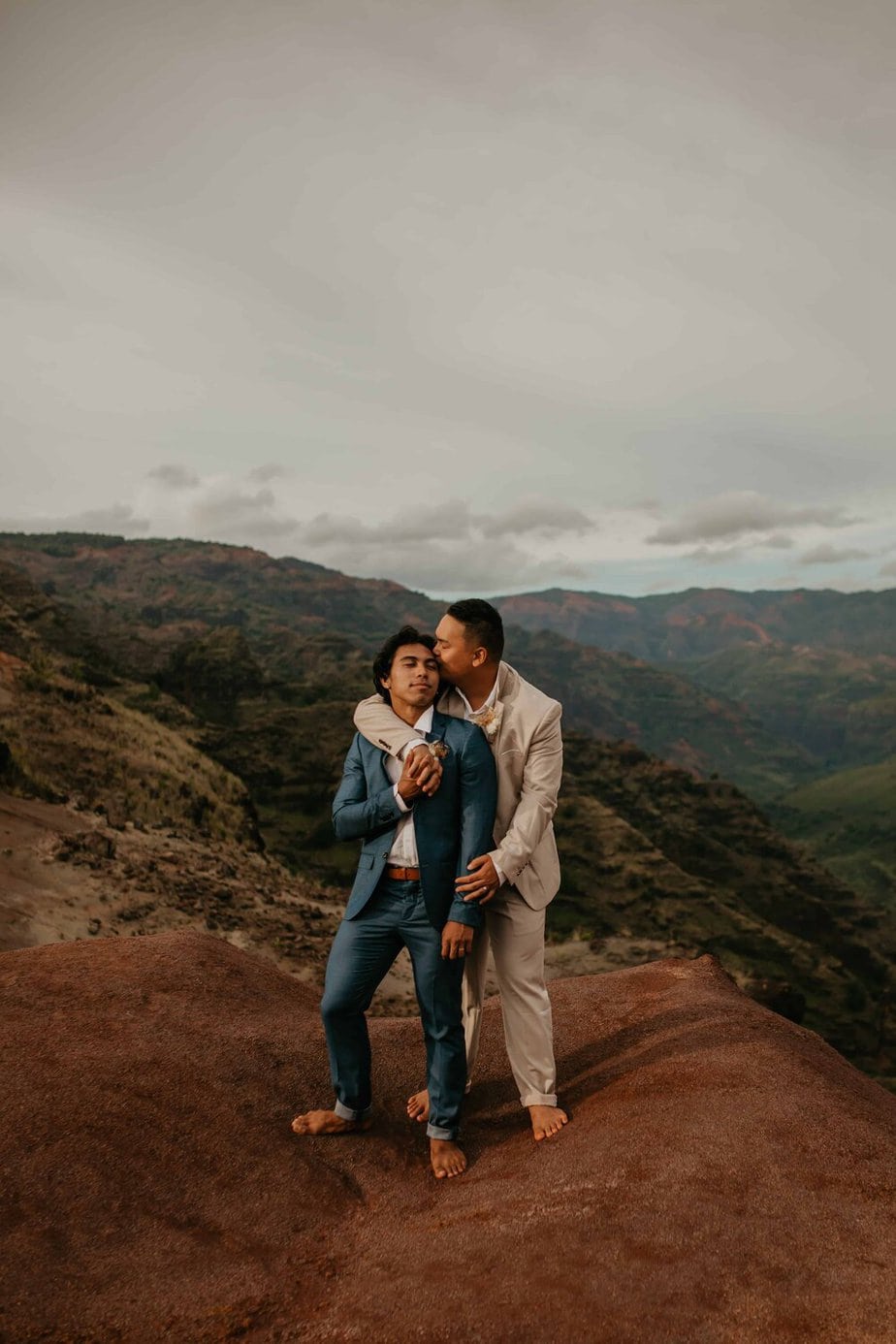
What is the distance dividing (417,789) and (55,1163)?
1987 millimetres

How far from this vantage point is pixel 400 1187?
3.78m

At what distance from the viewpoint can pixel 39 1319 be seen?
253 centimetres

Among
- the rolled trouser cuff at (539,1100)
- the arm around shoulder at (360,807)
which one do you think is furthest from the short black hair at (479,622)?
the rolled trouser cuff at (539,1100)

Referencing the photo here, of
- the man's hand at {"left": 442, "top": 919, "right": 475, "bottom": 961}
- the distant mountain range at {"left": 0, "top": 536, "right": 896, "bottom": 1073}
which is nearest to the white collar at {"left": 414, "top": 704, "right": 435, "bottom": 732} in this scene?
the man's hand at {"left": 442, "top": 919, "right": 475, "bottom": 961}

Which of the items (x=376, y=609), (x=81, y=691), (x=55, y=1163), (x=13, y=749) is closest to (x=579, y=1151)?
(x=55, y=1163)

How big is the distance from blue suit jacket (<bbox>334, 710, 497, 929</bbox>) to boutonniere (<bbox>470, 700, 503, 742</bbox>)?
0.44 feet

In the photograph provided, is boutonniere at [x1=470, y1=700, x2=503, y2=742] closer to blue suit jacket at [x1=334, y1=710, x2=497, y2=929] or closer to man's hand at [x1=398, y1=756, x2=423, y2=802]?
blue suit jacket at [x1=334, y1=710, x2=497, y2=929]

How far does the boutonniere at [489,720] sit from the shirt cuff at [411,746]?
15.6 inches

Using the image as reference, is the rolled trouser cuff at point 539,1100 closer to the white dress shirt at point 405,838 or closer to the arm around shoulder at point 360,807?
the white dress shirt at point 405,838

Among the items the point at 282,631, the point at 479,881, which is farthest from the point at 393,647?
the point at 282,631

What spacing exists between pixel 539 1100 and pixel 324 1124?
1.04 metres

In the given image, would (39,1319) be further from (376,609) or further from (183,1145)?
(376,609)

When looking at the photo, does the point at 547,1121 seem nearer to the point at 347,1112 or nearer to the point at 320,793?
the point at 347,1112

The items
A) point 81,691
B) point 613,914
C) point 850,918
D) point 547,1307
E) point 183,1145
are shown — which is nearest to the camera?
point 547,1307
